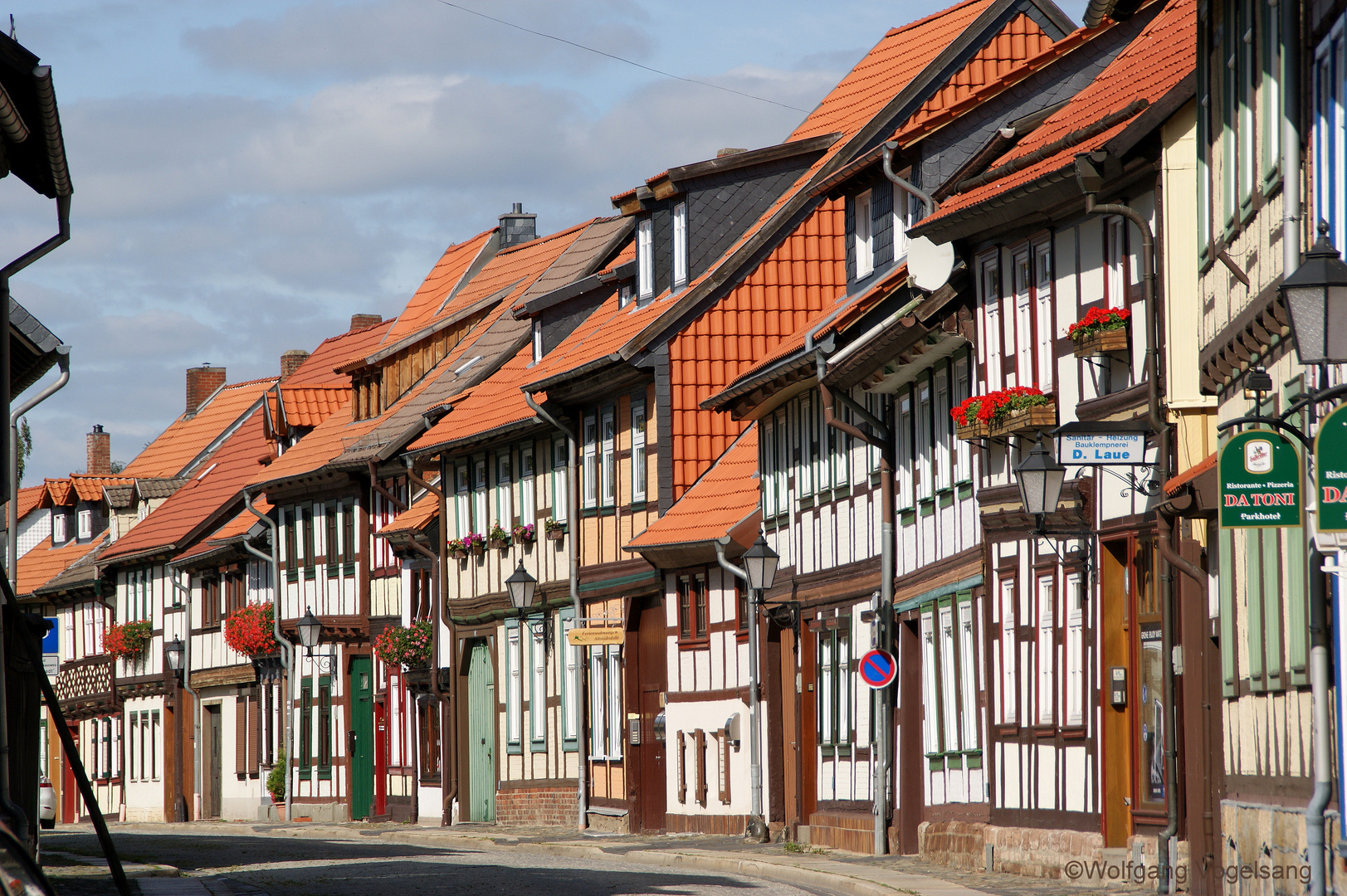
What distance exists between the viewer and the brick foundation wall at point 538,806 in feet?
117

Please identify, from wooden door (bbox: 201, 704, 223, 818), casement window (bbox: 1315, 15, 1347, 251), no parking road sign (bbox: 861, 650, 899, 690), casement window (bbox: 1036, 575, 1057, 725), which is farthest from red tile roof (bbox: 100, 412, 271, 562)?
casement window (bbox: 1315, 15, 1347, 251)

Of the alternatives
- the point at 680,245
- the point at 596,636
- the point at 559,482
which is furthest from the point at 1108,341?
the point at 559,482

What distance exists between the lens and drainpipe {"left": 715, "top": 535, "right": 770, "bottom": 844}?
28484 millimetres

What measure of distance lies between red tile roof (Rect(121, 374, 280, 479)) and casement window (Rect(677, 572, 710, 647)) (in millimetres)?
32858

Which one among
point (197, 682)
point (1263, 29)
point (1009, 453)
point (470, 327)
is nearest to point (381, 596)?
point (470, 327)

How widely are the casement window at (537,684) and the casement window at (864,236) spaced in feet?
37.6

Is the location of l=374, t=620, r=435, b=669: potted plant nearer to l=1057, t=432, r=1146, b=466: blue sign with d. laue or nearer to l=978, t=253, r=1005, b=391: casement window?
l=978, t=253, r=1005, b=391: casement window

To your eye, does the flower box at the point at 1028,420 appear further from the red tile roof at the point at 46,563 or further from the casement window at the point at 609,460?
the red tile roof at the point at 46,563

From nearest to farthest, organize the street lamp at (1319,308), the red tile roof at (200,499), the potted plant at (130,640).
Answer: the street lamp at (1319,308) → the red tile roof at (200,499) → the potted plant at (130,640)

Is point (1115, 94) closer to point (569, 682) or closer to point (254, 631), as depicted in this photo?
point (569, 682)

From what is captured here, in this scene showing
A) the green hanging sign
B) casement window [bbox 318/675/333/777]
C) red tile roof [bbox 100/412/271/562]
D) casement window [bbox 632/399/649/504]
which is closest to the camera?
the green hanging sign

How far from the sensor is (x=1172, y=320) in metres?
17.2

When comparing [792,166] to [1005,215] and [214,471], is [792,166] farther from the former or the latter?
[214,471]

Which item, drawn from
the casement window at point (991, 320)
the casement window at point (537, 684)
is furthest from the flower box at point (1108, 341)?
the casement window at point (537, 684)
